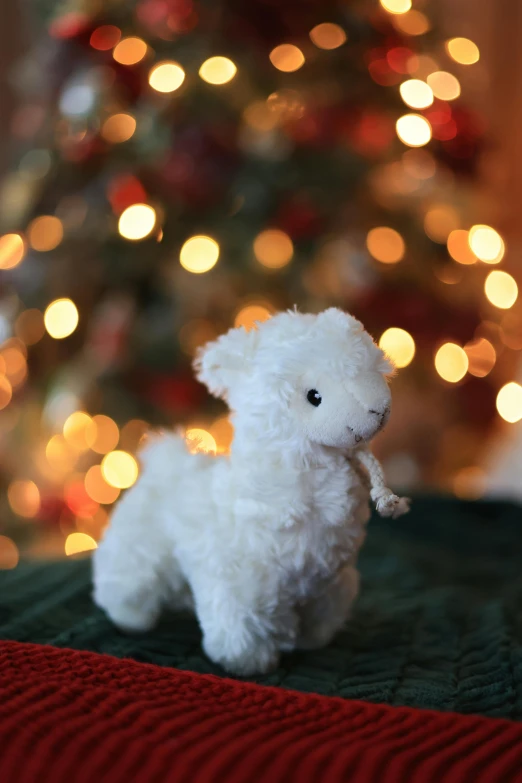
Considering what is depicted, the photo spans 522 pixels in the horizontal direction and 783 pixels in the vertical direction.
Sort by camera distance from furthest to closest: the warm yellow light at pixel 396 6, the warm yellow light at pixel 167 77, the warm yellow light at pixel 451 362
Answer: the warm yellow light at pixel 451 362 → the warm yellow light at pixel 396 6 → the warm yellow light at pixel 167 77

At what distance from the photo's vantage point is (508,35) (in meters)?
2.20

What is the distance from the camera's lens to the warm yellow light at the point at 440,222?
66.6 inches

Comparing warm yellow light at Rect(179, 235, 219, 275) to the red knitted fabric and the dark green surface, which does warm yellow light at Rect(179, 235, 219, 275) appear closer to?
the dark green surface

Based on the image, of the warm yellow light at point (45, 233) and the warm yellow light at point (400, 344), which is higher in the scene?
the warm yellow light at point (400, 344)

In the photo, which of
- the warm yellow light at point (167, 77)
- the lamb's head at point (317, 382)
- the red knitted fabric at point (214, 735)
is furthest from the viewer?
the warm yellow light at point (167, 77)

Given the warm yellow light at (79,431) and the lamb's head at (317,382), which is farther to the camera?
the warm yellow light at (79,431)

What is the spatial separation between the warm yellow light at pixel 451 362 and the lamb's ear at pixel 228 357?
1102 millimetres

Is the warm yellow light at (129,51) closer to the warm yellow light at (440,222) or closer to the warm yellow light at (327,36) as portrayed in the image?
the warm yellow light at (327,36)

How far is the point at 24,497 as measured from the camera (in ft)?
5.64

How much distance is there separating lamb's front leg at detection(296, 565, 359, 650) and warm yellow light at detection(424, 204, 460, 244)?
116 cm

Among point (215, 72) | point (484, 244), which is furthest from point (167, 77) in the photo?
point (484, 244)

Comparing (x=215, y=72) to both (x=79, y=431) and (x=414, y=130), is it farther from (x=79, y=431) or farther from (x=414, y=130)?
(x=79, y=431)

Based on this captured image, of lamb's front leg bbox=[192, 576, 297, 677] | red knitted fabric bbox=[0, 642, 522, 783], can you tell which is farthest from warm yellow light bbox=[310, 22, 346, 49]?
red knitted fabric bbox=[0, 642, 522, 783]

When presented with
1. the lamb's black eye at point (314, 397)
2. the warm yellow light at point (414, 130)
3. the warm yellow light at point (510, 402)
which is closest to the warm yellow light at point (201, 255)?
the warm yellow light at point (414, 130)
